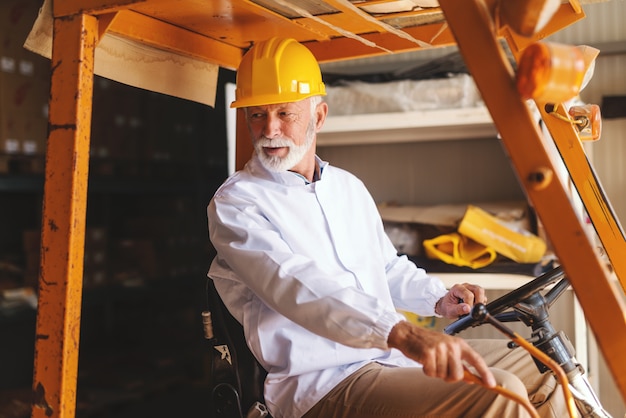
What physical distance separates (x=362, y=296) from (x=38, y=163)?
3619mm

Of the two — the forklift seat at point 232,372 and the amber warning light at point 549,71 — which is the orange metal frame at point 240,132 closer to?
the amber warning light at point 549,71

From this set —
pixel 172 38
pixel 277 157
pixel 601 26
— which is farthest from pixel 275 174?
pixel 601 26

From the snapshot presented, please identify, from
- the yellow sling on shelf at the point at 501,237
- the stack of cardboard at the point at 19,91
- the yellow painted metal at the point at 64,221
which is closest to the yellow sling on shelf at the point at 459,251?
the yellow sling on shelf at the point at 501,237

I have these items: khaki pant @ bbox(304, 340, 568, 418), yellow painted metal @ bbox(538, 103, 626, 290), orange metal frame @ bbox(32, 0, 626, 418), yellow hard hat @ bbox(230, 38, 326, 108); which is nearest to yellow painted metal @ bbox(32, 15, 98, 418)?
orange metal frame @ bbox(32, 0, 626, 418)

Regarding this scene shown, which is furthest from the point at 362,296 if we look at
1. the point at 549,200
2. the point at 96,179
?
the point at 96,179

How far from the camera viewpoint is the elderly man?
6.57ft

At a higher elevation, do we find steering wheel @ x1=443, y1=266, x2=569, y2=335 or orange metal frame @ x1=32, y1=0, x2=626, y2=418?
orange metal frame @ x1=32, y1=0, x2=626, y2=418

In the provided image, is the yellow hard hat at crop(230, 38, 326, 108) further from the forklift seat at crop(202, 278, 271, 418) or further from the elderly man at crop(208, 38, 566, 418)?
the forklift seat at crop(202, 278, 271, 418)

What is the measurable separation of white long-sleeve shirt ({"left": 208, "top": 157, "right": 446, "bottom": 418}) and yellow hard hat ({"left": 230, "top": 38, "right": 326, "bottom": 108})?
275mm

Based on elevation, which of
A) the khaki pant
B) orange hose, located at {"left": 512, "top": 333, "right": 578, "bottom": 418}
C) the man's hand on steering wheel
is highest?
the man's hand on steering wheel

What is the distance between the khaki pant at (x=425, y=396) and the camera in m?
2.02

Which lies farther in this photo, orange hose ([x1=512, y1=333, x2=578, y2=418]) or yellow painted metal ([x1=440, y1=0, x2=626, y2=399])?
orange hose ([x1=512, y1=333, x2=578, y2=418])

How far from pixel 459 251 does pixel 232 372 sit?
2.22m

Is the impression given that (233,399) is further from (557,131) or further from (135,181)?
(135,181)
